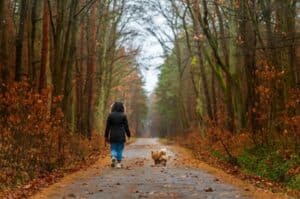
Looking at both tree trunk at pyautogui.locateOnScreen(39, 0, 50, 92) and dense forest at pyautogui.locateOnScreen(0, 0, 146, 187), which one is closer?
dense forest at pyautogui.locateOnScreen(0, 0, 146, 187)

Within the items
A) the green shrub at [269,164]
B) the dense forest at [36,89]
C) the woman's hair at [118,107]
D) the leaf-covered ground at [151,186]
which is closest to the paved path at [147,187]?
the leaf-covered ground at [151,186]

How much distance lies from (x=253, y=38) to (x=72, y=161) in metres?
8.21

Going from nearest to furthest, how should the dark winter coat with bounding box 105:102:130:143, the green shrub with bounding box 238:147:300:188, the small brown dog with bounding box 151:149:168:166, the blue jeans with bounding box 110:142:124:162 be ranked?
the green shrub with bounding box 238:147:300:188
the dark winter coat with bounding box 105:102:130:143
the blue jeans with bounding box 110:142:124:162
the small brown dog with bounding box 151:149:168:166

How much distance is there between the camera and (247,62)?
853 inches

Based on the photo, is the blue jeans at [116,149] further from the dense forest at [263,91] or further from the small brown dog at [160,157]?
the dense forest at [263,91]

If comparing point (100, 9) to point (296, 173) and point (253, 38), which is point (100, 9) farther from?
point (296, 173)

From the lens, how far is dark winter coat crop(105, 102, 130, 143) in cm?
1789

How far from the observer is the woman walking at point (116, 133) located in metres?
17.9

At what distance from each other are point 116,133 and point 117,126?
0.83 ft

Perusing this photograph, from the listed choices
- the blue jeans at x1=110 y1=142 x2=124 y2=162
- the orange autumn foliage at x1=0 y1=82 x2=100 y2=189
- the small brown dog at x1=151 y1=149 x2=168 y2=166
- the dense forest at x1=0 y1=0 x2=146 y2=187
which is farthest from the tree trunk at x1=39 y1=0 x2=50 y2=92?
the small brown dog at x1=151 y1=149 x2=168 y2=166

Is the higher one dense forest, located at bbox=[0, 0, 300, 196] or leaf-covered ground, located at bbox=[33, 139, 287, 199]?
dense forest, located at bbox=[0, 0, 300, 196]

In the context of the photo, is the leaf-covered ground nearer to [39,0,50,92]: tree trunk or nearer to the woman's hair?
the woman's hair

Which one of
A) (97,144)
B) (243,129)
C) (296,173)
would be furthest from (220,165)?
(97,144)

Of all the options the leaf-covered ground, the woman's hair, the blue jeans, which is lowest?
the leaf-covered ground
